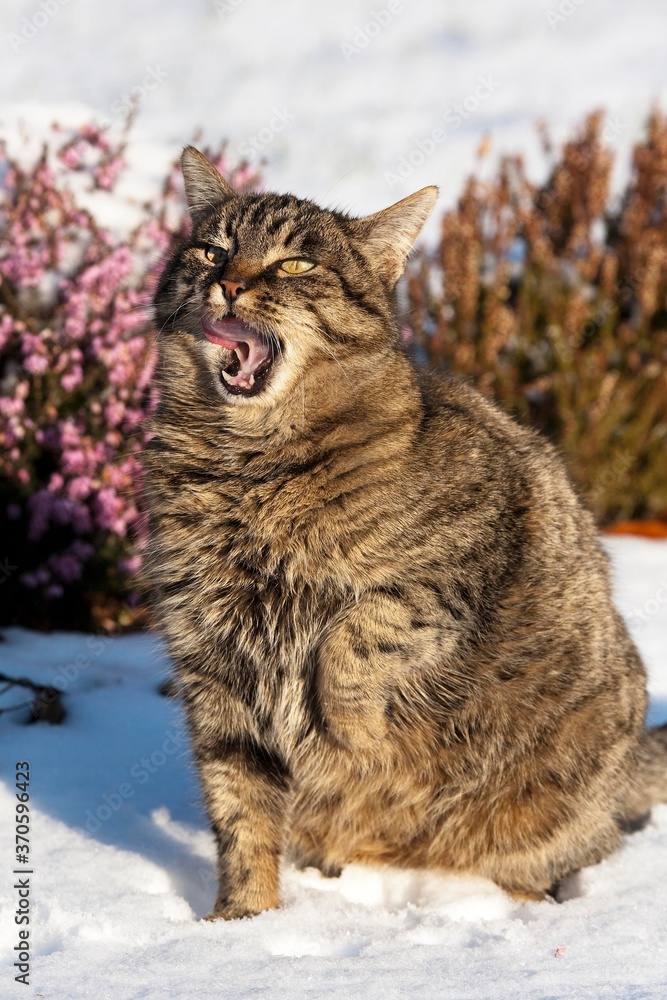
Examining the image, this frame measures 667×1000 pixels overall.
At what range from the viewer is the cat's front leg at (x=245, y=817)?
230cm

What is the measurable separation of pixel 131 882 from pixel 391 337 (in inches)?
Answer: 58.4

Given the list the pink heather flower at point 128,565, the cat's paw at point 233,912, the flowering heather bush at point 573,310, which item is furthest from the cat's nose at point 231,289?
the flowering heather bush at point 573,310

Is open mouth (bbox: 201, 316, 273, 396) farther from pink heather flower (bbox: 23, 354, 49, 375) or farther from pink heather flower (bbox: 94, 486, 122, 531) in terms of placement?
pink heather flower (bbox: 94, 486, 122, 531)

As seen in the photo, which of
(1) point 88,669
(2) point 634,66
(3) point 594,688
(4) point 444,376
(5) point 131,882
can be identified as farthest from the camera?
(2) point 634,66

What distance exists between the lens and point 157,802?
2.85 metres

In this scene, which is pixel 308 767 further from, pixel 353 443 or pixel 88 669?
pixel 88 669

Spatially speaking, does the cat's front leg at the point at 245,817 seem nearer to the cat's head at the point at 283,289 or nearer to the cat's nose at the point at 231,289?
the cat's head at the point at 283,289

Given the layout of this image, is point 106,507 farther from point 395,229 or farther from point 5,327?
point 395,229

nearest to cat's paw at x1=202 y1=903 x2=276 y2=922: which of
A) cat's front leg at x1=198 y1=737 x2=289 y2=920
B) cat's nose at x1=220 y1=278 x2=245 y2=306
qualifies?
cat's front leg at x1=198 y1=737 x2=289 y2=920

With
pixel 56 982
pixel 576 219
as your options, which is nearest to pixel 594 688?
pixel 56 982

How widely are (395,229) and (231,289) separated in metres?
0.55

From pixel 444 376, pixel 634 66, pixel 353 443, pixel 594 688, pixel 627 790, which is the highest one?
pixel 634 66

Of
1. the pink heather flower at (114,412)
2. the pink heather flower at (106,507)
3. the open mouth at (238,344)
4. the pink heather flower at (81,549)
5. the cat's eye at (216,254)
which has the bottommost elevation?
the pink heather flower at (81,549)

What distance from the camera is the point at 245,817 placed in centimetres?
237
